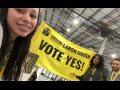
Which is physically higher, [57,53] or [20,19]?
[57,53]

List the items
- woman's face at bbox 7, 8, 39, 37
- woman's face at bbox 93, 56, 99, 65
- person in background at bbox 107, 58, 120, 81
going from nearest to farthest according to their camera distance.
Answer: woman's face at bbox 7, 8, 39, 37, person in background at bbox 107, 58, 120, 81, woman's face at bbox 93, 56, 99, 65

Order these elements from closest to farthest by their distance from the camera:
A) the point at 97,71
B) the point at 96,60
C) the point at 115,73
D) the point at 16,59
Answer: the point at 16,59 → the point at 115,73 → the point at 97,71 → the point at 96,60

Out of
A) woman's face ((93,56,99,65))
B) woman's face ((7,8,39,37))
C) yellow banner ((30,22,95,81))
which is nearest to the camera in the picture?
woman's face ((7,8,39,37))

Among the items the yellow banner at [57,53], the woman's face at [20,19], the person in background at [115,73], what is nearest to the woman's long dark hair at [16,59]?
the woman's face at [20,19]

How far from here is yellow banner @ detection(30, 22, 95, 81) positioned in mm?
2121

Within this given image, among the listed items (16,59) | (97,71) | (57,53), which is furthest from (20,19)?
(57,53)

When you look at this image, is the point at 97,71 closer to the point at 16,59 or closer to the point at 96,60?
the point at 96,60

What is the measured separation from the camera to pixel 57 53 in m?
2.32

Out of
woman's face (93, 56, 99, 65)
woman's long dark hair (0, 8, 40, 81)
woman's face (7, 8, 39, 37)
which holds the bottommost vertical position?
woman's long dark hair (0, 8, 40, 81)

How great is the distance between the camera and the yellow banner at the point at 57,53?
2.12 meters

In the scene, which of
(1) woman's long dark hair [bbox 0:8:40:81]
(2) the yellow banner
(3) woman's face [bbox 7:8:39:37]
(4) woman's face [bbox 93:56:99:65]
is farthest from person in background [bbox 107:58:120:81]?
Answer: (3) woman's face [bbox 7:8:39:37]

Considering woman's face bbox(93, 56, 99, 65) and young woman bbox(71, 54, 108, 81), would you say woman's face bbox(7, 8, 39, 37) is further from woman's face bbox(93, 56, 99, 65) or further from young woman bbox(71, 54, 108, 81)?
woman's face bbox(93, 56, 99, 65)

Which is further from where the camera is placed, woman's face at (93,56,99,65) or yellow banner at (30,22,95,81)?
yellow banner at (30,22,95,81)
